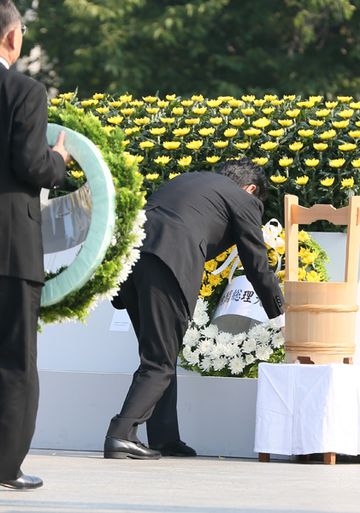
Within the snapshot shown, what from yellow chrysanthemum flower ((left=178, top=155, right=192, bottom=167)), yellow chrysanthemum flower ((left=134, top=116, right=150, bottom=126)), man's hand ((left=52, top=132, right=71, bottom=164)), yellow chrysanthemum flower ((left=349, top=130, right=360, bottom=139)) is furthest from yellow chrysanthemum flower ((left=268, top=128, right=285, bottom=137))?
man's hand ((left=52, top=132, right=71, bottom=164))

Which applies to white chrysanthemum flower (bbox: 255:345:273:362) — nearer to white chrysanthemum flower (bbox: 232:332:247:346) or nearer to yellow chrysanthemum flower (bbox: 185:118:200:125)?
white chrysanthemum flower (bbox: 232:332:247:346)

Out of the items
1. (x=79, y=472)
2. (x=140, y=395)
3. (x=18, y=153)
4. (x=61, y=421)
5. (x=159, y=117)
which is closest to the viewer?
(x=18, y=153)

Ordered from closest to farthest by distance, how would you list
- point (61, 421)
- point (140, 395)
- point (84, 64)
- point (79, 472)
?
point (79, 472), point (140, 395), point (61, 421), point (84, 64)

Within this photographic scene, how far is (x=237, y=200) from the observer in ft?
24.6

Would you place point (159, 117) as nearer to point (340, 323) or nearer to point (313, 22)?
point (340, 323)

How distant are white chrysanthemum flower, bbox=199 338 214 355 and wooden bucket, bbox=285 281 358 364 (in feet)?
2.02

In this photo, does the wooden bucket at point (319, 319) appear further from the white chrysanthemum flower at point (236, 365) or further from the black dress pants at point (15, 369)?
the black dress pants at point (15, 369)

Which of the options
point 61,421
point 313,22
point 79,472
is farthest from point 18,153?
point 313,22

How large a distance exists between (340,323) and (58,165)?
91.4 inches

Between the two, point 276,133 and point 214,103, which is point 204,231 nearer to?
point 276,133

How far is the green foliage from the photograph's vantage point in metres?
17.0

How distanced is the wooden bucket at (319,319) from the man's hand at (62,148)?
1.95 m

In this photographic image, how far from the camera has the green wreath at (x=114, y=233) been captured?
5.92 metres

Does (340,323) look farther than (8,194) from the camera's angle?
Yes
